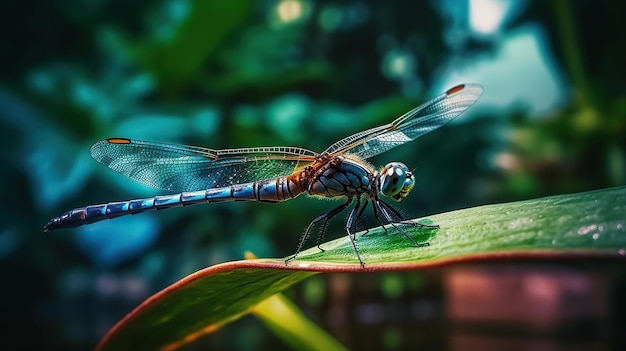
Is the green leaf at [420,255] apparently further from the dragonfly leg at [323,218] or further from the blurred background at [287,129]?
the blurred background at [287,129]

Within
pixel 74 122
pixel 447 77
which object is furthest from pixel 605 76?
pixel 74 122

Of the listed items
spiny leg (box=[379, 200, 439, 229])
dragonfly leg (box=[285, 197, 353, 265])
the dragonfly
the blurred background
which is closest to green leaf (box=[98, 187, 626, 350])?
spiny leg (box=[379, 200, 439, 229])

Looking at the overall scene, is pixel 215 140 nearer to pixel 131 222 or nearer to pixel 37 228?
pixel 131 222

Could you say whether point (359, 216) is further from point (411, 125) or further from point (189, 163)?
point (189, 163)

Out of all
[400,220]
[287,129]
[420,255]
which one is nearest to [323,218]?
[400,220]

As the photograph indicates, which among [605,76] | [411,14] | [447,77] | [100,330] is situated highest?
[411,14]

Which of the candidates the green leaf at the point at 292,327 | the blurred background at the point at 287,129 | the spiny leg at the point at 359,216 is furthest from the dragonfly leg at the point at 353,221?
the blurred background at the point at 287,129
